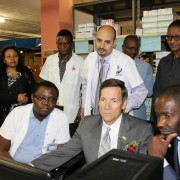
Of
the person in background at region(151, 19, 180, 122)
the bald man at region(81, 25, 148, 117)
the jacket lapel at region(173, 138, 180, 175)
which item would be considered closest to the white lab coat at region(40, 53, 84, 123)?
the bald man at region(81, 25, 148, 117)

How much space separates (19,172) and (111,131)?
1.11 metres

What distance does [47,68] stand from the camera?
3.18 metres

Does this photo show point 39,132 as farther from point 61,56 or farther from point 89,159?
point 61,56

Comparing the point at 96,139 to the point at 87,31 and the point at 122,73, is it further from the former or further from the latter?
the point at 87,31

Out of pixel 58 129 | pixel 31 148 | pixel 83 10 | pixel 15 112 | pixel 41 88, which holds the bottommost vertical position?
pixel 31 148

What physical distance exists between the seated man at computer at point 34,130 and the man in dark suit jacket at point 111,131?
34 centimetres

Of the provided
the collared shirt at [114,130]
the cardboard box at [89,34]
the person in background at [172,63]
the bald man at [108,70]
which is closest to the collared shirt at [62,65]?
the bald man at [108,70]

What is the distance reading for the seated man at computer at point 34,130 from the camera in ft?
6.61

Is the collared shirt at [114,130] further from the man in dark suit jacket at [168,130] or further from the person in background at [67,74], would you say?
the person in background at [67,74]

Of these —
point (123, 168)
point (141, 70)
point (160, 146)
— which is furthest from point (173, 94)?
point (141, 70)

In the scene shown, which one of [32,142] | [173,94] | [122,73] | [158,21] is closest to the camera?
[173,94]

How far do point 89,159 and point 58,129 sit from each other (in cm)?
48

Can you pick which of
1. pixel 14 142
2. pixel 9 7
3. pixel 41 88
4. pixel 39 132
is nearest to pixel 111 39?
pixel 41 88

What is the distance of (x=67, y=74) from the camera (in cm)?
306
